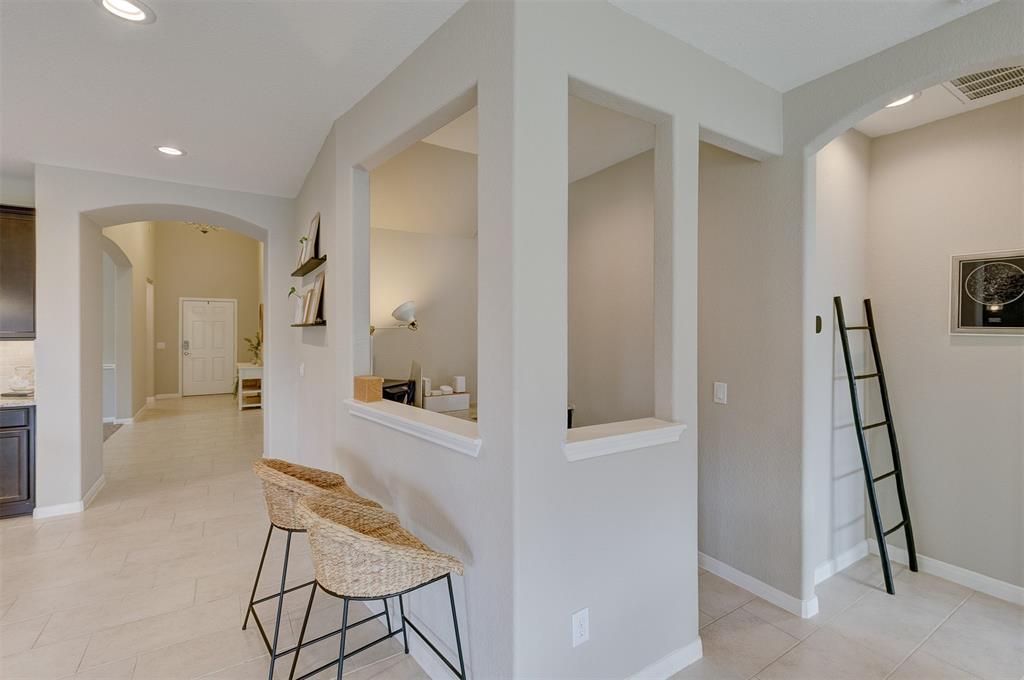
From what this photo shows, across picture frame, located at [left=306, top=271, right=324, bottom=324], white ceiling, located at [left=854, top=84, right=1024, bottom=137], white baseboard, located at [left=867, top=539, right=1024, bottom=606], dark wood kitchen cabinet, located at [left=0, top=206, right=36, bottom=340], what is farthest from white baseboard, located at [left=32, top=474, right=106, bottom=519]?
white ceiling, located at [left=854, top=84, right=1024, bottom=137]

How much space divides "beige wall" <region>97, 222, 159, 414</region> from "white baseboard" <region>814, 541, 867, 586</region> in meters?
8.38

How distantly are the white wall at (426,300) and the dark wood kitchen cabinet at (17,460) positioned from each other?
8.36ft

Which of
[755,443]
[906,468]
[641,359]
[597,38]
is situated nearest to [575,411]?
[641,359]

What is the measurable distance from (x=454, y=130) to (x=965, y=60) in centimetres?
243

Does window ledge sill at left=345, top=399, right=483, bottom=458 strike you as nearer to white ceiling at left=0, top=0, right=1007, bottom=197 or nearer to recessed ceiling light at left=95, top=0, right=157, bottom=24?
white ceiling at left=0, top=0, right=1007, bottom=197

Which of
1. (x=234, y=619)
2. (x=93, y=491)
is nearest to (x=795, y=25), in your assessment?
(x=234, y=619)

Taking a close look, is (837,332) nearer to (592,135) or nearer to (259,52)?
(592,135)

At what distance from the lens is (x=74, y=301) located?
3.72m

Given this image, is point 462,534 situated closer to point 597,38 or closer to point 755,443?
point 755,443

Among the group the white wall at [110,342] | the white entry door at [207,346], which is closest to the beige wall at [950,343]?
the white wall at [110,342]

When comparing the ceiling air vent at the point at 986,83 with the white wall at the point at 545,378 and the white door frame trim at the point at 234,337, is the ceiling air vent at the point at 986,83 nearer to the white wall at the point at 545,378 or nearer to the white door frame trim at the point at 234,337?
the white wall at the point at 545,378

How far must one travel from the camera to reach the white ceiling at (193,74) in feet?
6.40

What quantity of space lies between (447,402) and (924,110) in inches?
144

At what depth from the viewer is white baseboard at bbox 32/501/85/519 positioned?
11.9 feet
